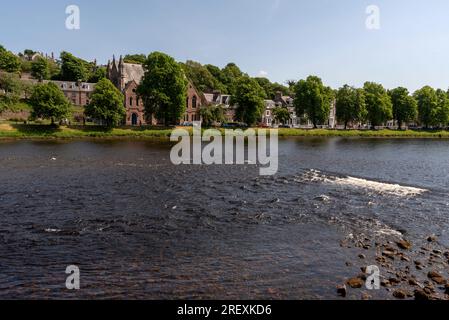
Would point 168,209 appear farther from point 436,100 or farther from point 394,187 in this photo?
point 436,100

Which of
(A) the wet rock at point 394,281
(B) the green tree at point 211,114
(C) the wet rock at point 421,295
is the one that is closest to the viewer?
(C) the wet rock at point 421,295

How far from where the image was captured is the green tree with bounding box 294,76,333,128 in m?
139

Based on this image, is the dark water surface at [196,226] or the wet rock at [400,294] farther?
the dark water surface at [196,226]

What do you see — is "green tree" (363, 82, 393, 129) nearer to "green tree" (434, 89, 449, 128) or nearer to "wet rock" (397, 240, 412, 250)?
"green tree" (434, 89, 449, 128)

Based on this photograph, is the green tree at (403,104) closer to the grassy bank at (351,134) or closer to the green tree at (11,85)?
the grassy bank at (351,134)

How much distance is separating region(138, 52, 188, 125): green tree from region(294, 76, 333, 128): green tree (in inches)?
1964

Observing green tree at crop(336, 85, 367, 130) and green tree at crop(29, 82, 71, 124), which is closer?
→ green tree at crop(29, 82, 71, 124)

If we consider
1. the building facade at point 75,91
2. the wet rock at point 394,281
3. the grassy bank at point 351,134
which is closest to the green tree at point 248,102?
the grassy bank at point 351,134

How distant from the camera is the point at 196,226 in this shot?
24562mm

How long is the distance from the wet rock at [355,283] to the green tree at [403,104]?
540 ft

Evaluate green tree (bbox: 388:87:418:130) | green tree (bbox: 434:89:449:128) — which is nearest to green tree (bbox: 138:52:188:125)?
green tree (bbox: 388:87:418:130)

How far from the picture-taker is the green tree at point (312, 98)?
139125 millimetres

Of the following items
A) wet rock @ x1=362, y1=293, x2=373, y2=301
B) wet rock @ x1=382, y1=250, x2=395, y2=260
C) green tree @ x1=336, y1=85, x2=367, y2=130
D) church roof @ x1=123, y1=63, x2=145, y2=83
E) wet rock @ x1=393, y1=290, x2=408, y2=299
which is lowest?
wet rock @ x1=362, y1=293, x2=373, y2=301
